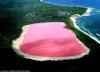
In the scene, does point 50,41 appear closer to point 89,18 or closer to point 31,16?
point 31,16

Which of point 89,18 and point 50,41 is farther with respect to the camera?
point 89,18

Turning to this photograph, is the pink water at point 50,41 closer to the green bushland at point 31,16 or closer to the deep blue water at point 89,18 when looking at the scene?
the green bushland at point 31,16

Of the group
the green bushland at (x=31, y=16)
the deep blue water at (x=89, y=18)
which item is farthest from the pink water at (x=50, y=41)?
the deep blue water at (x=89, y=18)

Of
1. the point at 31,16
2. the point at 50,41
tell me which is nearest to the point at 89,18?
the point at 50,41

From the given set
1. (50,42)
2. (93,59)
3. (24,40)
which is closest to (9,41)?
(24,40)

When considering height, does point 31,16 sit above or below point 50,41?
above
